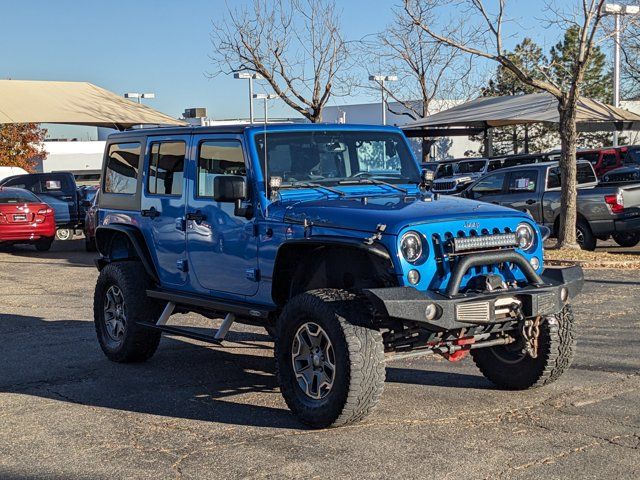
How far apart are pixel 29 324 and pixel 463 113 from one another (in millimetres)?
20656

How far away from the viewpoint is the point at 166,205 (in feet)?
27.3

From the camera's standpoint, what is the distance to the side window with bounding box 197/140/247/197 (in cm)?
760

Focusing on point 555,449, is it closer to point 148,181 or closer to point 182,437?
point 182,437

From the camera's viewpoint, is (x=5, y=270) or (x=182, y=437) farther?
(x=5, y=270)

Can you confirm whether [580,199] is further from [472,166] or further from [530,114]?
[472,166]

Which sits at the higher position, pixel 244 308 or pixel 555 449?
pixel 244 308

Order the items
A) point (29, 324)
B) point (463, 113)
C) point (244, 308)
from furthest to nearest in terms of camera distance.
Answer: point (463, 113) → point (29, 324) → point (244, 308)

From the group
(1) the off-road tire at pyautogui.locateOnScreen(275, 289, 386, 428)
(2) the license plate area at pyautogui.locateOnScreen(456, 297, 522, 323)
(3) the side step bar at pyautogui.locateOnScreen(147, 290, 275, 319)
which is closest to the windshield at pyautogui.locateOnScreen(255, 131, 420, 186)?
(3) the side step bar at pyautogui.locateOnScreen(147, 290, 275, 319)

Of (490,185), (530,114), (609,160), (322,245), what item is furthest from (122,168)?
(609,160)

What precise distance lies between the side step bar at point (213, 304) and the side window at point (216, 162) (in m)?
0.86

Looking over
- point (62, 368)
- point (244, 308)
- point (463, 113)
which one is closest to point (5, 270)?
point (62, 368)

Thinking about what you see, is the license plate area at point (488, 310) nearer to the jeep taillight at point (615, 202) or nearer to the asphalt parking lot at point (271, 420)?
the asphalt parking lot at point (271, 420)

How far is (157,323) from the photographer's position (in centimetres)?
821

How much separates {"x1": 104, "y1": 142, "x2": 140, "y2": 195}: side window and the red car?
1250cm
